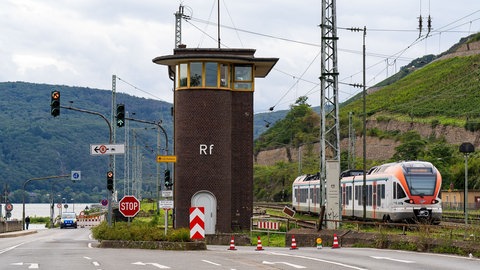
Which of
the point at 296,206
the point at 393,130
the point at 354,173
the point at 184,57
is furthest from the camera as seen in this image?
the point at 393,130

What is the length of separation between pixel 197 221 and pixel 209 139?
20.4m

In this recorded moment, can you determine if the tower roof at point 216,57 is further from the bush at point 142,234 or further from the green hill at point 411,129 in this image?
the green hill at point 411,129

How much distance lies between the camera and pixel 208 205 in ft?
171

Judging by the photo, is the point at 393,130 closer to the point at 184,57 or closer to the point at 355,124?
the point at 355,124

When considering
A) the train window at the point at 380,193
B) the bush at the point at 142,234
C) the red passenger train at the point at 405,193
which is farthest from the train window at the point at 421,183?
the bush at the point at 142,234

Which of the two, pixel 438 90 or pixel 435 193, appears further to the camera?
pixel 438 90

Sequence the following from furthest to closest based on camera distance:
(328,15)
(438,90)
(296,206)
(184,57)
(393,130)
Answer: (438,90)
(393,130)
(296,206)
(184,57)
(328,15)

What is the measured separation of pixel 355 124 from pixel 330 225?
117857 millimetres

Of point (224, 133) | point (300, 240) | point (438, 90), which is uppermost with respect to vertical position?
point (438, 90)

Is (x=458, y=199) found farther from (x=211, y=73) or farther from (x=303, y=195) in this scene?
(x=211, y=73)

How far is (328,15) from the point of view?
4506cm

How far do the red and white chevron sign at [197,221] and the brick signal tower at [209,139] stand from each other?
19.0 meters

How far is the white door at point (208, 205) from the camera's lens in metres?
52.0

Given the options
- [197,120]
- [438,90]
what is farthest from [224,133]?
[438,90]
